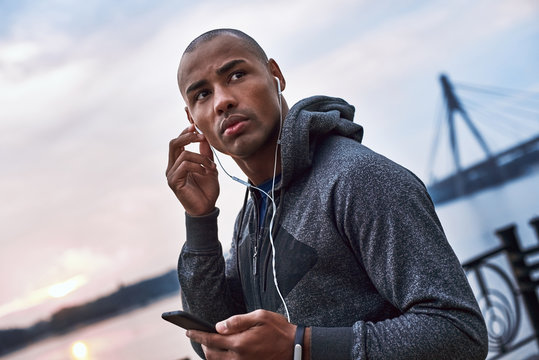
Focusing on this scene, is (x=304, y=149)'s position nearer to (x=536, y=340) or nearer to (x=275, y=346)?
(x=275, y=346)

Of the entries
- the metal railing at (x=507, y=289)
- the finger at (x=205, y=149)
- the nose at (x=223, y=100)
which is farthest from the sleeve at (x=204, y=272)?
the metal railing at (x=507, y=289)

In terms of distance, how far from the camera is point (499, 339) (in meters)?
2.84

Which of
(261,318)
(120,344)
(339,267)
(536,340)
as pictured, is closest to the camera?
(261,318)

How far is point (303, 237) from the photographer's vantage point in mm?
835

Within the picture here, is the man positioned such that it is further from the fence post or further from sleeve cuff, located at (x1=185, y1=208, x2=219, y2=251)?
the fence post

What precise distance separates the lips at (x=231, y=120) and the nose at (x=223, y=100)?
0.02 meters

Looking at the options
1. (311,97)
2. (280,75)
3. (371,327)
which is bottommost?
(371,327)

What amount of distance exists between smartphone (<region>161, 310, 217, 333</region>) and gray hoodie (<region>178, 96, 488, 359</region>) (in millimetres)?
147

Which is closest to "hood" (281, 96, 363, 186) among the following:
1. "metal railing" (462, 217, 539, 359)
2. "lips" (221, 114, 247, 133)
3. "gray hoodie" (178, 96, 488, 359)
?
"gray hoodie" (178, 96, 488, 359)

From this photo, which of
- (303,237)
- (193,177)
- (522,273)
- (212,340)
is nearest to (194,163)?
(193,177)

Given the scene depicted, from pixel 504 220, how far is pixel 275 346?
2727 centimetres

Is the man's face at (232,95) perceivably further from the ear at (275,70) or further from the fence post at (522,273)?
the fence post at (522,273)

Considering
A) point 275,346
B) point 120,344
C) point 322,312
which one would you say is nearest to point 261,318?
point 275,346

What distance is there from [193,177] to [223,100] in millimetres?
213
